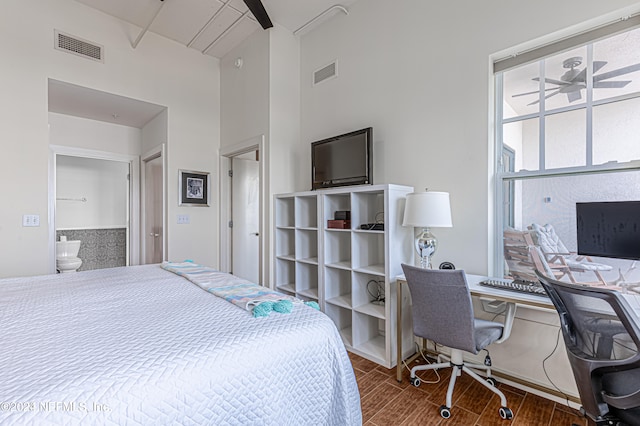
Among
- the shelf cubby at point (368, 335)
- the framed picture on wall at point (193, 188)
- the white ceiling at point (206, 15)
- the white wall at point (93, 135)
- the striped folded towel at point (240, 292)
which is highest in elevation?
the white ceiling at point (206, 15)

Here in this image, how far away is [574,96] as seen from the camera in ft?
6.37

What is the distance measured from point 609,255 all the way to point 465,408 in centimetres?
119

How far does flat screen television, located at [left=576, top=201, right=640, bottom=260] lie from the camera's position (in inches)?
60.9

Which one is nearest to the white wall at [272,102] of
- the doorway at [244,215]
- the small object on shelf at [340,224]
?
the doorway at [244,215]

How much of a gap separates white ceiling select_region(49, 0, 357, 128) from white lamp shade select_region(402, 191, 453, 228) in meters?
2.24

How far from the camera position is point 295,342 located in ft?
3.59

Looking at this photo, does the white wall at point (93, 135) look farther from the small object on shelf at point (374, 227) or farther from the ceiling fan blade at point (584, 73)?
the ceiling fan blade at point (584, 73)

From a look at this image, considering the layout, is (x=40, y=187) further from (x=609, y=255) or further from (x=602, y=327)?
(x=609, y=255)

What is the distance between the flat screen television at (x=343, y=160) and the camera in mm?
2652

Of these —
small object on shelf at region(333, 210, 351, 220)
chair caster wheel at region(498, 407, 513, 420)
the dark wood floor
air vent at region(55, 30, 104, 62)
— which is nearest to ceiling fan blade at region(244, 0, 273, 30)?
small object on shelf at region(333, 210, 351, 220)

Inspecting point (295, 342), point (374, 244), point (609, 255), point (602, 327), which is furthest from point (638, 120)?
point (295, 342)

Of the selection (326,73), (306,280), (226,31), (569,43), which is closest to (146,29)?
(226,31)

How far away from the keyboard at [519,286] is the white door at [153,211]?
12.1 feet

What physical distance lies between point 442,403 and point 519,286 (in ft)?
2.84
